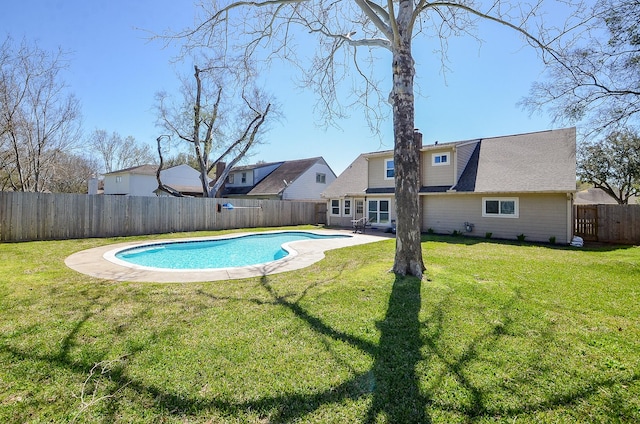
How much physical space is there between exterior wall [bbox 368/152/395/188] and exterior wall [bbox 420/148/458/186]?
79.9 inches

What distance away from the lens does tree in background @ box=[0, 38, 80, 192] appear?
14969mm

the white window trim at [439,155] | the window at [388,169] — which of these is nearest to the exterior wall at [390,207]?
the window at [388,169]

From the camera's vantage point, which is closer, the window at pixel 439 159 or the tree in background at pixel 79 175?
the window at pixel 439 159

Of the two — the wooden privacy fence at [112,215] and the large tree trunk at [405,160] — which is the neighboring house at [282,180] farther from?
the large tree trunk at [405,160]

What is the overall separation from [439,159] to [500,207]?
12.4 ft

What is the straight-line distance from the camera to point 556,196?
12.2 metres

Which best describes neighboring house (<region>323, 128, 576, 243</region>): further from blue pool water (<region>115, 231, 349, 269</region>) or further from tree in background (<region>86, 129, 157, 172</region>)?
tree in background (<region>86, 129, 157, 172</region>)

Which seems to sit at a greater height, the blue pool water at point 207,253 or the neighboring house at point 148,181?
the neighboring house at point 148,181

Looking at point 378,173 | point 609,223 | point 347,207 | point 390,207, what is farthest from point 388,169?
point 609,223

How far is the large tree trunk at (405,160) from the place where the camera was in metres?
5.74

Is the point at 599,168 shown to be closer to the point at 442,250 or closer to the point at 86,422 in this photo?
the point at 442,250

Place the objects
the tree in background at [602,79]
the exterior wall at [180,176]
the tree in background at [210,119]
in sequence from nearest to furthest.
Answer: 1. the tree in background at [602,79]
2. the tree in background at [210,119]
3. the exterior wall at [180,176]

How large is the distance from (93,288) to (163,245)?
7.41 metres

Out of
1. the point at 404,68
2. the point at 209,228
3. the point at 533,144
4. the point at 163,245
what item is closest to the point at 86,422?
the point at 404,68
